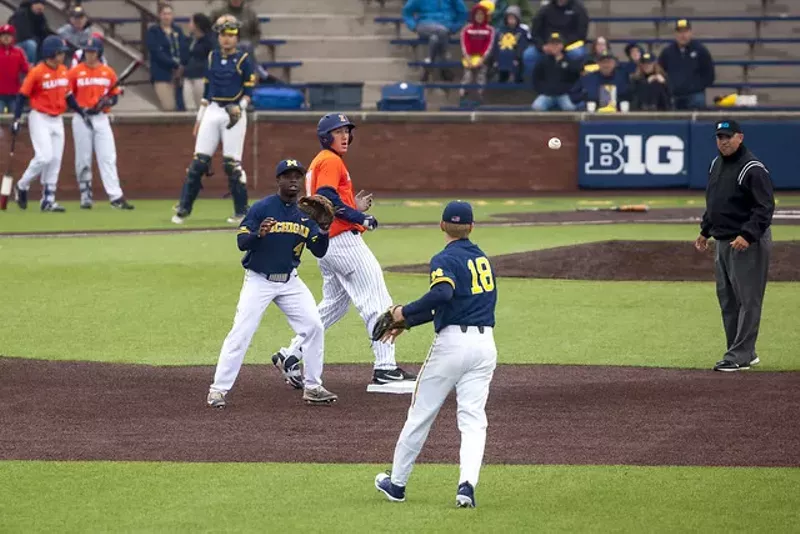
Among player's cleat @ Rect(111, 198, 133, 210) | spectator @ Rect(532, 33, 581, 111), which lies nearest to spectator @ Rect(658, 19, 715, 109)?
spectator @ Rect(532, 33, 581, 111)

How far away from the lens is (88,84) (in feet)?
77.2

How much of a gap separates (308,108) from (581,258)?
11.3 meters

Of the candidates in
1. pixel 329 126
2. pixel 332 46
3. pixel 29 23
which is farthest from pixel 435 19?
pixel 329 126

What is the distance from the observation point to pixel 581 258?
18641mm

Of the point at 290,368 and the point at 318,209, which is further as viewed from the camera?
the point at 290,368

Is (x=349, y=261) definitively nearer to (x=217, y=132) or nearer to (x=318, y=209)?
(x=318, y=209)

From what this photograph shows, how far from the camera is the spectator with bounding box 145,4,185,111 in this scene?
2789 centimetres

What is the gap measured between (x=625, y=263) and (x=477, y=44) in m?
11.5

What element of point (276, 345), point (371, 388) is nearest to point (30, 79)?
point (276, 345)

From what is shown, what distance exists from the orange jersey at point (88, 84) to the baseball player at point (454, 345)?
53.8ft

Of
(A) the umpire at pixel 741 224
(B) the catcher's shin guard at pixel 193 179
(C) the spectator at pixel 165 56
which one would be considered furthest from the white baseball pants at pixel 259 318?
(C) the spectator at pixel 165 56

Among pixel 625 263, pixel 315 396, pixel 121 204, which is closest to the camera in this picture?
pixel 315 396

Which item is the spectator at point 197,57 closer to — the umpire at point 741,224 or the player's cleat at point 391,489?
the umpire at point 741,224

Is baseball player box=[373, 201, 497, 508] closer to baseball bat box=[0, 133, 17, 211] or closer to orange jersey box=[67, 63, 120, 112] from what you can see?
orange jersey box=[67, 63, 120, 112]
